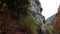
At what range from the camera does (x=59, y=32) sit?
306 cm

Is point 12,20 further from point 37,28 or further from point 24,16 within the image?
point 37,28

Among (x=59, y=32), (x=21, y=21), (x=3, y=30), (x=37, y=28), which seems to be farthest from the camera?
(x=59, y=32)

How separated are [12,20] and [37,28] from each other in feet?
1.59

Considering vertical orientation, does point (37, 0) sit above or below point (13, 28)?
above

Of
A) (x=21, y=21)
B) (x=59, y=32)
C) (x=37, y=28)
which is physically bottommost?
(x=59, y=32)

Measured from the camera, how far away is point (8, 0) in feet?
7.00

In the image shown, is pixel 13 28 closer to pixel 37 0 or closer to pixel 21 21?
pixel 21 21

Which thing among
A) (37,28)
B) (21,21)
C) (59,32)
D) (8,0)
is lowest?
(59,32)

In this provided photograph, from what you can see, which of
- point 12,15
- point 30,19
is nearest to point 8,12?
point 12,15

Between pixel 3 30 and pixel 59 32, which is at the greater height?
pixel 3 30

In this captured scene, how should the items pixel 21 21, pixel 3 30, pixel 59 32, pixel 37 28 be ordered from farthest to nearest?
pixel 59 32 < pixel 37 28 < pixel 21 21 < pixel 3 30

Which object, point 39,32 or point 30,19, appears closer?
point 30,19

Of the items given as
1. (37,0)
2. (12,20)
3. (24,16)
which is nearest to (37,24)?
(24,16)

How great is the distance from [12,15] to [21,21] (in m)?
0.14
